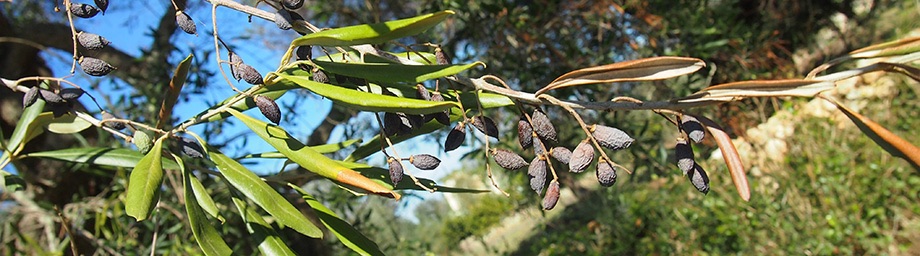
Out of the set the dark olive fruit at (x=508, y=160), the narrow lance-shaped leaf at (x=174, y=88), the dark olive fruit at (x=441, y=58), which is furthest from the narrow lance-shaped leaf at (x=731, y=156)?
the narrow lance-shaped leaf at (x=174, y=88)

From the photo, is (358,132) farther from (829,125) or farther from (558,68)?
(829,125)

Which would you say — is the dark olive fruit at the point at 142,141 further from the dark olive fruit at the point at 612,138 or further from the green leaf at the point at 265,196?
the dark olive fruit at the point at 612,138

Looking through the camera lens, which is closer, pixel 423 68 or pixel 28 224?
pixel 423 68

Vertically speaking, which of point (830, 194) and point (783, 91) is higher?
point (783, 91)

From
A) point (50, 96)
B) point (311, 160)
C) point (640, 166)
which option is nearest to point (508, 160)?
point (311, 160)

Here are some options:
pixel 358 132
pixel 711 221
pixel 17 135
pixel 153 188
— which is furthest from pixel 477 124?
pixel 711 221

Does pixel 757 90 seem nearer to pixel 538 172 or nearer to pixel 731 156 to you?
pixel 731 156

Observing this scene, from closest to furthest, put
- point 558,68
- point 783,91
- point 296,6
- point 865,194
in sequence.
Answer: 1. point 783,91
2. point 296,6
3. point 558,68
4. point 865,194

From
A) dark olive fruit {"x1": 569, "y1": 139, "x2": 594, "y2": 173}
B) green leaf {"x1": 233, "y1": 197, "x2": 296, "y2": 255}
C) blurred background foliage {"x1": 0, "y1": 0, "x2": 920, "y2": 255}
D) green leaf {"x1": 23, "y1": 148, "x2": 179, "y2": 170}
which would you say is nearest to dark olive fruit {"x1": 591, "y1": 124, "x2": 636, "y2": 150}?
dark olive fruit {"x1": 569, "y1": 139, "x2": 594, "y2": 173}
